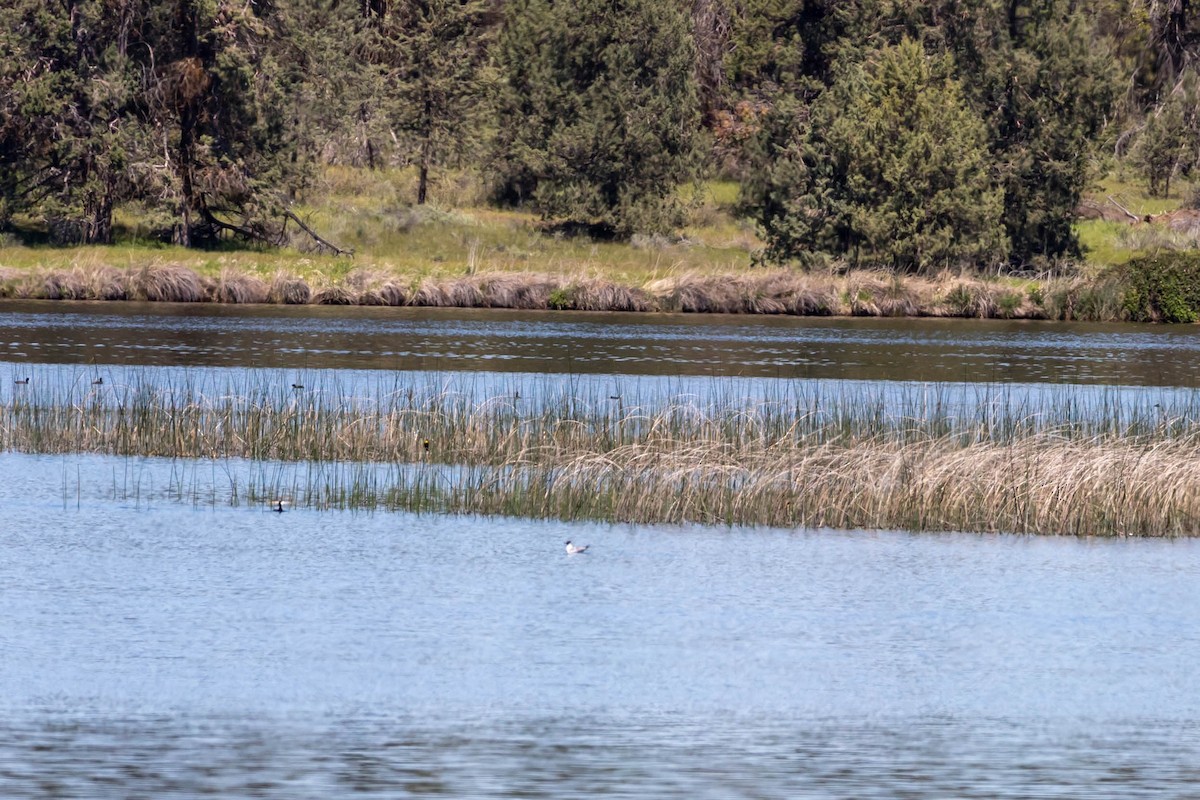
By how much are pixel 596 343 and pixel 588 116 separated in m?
24.8

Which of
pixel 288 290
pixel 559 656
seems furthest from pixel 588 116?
pixel 559 656

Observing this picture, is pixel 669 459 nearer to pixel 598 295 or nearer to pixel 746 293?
pixel 598 295

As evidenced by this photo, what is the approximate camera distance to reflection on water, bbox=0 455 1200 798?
12.6m

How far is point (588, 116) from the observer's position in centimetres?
7144

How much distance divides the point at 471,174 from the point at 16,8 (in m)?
19.3

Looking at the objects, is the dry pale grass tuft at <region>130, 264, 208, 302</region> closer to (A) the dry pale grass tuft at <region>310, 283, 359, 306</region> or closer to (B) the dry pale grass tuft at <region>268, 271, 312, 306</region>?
(B) the dry pale grass tuft at <region>268, 271, 312, 306</region>

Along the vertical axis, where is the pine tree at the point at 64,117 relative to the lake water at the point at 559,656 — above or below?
above

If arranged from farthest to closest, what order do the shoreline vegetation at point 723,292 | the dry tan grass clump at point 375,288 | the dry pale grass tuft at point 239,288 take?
the dry tan grass clump at point 375,288
the shoreline vegetation at point 723,292
the dry pale grass tuft at point 239,288

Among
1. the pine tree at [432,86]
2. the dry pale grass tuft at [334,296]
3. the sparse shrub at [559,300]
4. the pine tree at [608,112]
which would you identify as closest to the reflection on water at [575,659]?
the dry pale grass tuft at [334,296]

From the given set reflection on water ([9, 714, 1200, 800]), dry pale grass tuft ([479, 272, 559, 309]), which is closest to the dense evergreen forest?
dry pale grass tuft ([479, 272, 559, 309])

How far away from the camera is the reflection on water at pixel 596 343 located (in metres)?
41.2

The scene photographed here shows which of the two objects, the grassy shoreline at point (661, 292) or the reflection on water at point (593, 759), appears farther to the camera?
the grassy shoreline at point (661, 292)

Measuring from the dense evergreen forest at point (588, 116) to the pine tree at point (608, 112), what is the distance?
0.31ft

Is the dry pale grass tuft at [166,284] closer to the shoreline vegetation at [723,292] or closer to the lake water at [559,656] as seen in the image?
the shoreline vegetation at [723,292]
